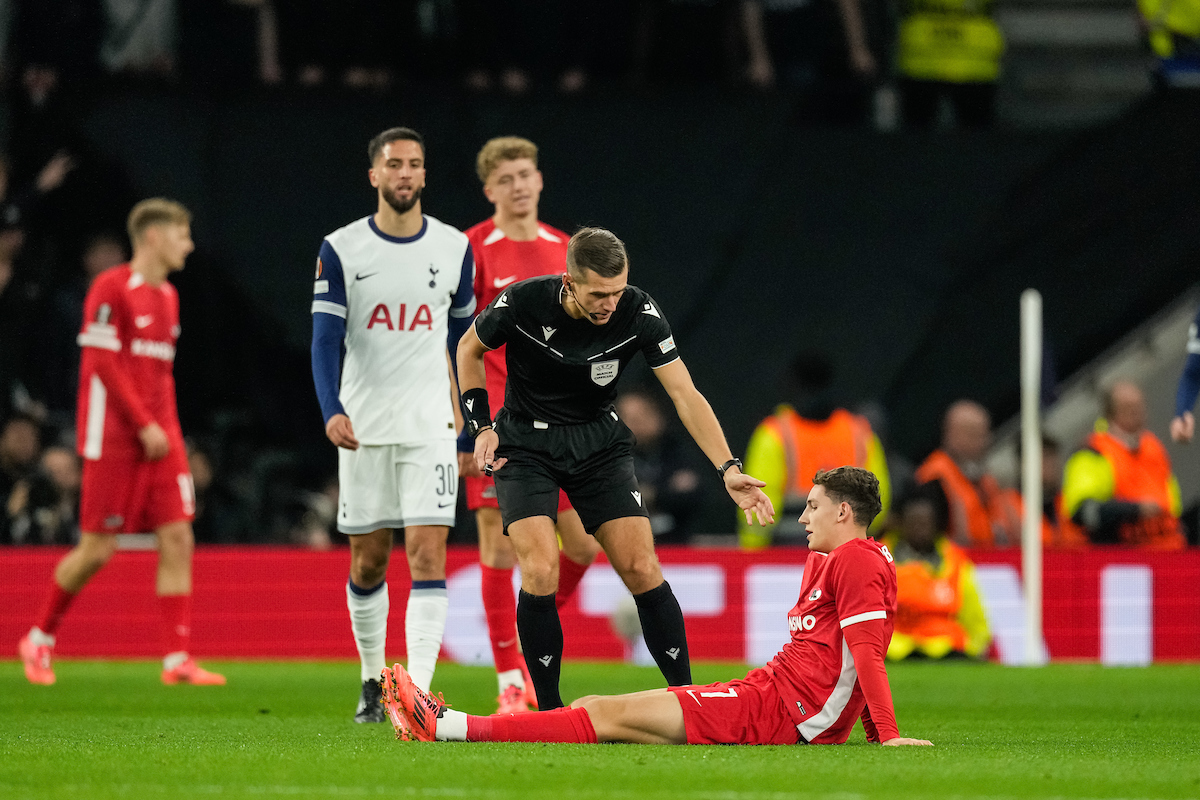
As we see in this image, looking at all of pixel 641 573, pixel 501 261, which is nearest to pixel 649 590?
pixel 641 573

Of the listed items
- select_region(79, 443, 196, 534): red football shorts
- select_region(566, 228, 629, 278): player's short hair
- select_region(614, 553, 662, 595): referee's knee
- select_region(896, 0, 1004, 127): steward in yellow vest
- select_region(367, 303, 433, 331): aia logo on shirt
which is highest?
select_region(896, 0, 1004, 127): steward in yellow vest

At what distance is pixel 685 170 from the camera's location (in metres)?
15.4

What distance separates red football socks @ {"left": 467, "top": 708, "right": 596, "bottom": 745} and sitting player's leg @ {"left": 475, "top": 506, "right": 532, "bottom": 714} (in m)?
1.78

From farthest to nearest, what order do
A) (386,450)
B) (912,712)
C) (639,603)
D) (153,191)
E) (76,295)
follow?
(153,191), (76,295), (912,712), (386,450), (639,603)

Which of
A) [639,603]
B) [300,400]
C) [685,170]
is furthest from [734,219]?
[639,603]

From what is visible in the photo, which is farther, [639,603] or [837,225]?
[837,225]

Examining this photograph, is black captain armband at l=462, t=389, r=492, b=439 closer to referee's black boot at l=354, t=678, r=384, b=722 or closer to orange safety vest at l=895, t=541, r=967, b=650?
referee's black boot at l=354, t=678, r=384, b=722

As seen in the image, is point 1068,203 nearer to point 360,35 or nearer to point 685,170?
point 685,170

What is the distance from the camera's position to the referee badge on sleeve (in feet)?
20.8

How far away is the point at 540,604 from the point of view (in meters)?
6.31

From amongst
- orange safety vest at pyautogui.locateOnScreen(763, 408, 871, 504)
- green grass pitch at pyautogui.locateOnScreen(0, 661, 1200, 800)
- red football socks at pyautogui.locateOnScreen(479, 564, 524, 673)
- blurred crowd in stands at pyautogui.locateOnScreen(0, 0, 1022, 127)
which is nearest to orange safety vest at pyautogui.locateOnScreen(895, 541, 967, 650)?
orange safety vest at pyautogui.locateOnScreen(763, 408, 871, 504)

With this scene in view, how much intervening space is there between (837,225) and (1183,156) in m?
3.36

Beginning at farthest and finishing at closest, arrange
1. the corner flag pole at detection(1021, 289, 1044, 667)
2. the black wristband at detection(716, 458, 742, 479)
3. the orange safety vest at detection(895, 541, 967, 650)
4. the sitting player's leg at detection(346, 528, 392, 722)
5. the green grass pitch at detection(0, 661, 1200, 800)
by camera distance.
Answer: the corner flag pole at detection(1021, 289, 1044, 667), the orange safety vest at detection(895, 541, 967, 650), the sitting player's leg at detection(346, 528, 392, 722), the black wristband at detection(716, 458, 742, 479), the green grass pitch at detection(0, 661, 1200, 800)

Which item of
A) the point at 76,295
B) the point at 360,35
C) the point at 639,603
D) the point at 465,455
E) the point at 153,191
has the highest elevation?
the point at 360,35
